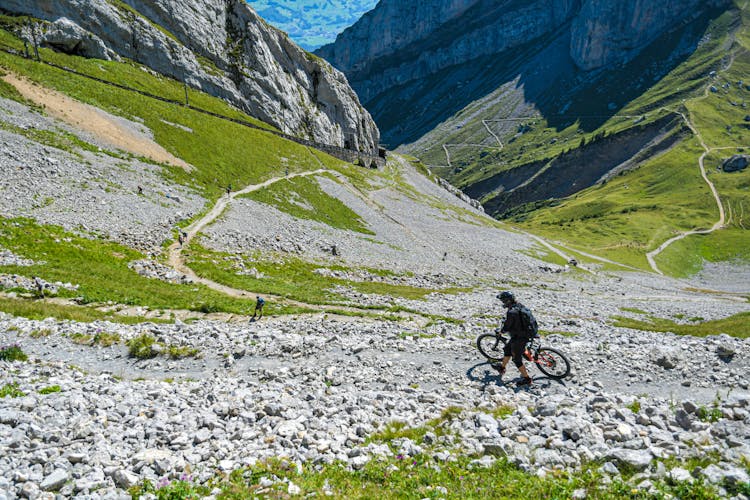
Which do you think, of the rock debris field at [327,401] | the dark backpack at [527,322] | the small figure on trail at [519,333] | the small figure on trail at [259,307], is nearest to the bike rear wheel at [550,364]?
the rock debris field at [327,401]

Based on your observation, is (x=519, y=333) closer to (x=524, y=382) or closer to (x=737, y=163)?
(x=524, y=382)

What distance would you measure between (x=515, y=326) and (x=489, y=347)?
357 cm

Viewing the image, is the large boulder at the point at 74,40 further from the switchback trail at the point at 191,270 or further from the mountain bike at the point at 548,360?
the mountain bike at the point at 548,360

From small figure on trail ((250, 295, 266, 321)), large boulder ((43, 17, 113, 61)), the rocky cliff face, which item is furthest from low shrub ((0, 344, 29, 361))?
the rocky cliff face

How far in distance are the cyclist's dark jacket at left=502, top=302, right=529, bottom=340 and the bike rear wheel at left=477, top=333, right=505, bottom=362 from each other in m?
1.87

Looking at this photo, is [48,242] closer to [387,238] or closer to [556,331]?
[556,331]

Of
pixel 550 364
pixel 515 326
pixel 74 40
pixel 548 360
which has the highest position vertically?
pixel 74 40

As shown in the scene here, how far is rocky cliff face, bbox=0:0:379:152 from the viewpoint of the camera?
308 ft

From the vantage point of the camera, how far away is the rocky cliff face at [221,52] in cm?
9394

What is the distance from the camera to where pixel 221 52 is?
125250 mm

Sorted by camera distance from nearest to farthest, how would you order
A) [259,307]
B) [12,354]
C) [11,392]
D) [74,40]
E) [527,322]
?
1. [11,392]
2. [12,354]
3. [527,322]
4. [259,307]
5. [74,40]

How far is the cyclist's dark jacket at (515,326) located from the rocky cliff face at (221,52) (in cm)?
11728

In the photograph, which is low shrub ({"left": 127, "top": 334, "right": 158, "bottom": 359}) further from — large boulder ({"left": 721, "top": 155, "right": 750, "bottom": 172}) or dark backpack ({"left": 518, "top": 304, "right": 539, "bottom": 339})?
large boulder ({"left": 721, "top": 155, "right": 750, "bottom": 172})

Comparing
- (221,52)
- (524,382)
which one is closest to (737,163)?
(221,52)
